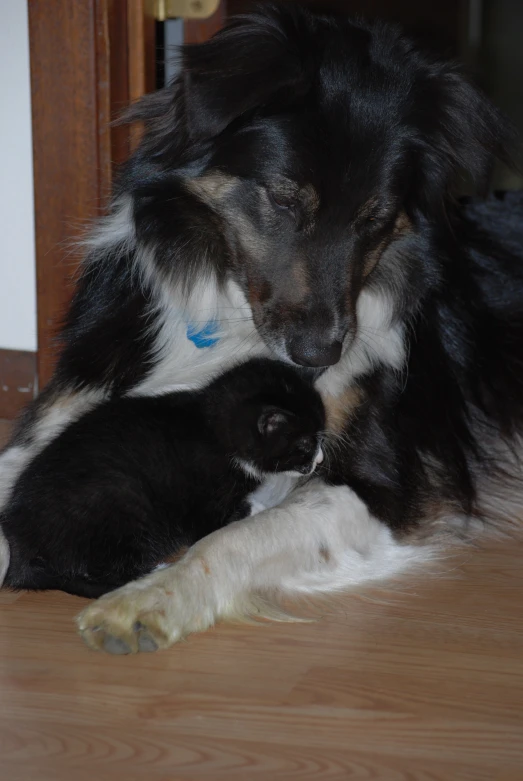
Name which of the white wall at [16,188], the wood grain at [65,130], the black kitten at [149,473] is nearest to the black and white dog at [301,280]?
the black kitten at [149,473]

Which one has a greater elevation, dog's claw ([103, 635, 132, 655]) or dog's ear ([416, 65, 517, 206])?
dog's ear ([416, 65, 517, 206])

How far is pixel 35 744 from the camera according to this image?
1.66 metres

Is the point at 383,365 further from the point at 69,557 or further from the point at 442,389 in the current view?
the point at 69,557

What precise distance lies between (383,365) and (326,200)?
524 mm

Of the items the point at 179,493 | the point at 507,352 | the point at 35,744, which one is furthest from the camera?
the point at 507,352

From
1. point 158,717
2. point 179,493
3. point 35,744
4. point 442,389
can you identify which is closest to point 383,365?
point 442,389

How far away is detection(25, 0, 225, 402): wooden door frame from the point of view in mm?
Result: 3303

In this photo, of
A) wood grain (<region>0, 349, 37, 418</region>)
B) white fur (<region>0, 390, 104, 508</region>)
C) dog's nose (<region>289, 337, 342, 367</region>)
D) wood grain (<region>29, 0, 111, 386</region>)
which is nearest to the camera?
dog's nose (<region>289, 337, 342, 367</region>)

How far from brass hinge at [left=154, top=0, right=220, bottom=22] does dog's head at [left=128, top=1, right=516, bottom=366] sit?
3.01 feet

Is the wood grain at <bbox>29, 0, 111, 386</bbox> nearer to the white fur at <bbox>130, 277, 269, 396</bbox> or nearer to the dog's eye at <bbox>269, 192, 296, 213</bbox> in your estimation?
the white fur at <bbox>130, 277, 269, 396</bbox>

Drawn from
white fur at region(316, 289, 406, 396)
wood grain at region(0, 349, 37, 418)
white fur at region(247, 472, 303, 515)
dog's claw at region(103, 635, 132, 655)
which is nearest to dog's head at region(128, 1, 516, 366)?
white fur at region(316, 289, 406, 396)

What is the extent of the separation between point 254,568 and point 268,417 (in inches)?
13.4

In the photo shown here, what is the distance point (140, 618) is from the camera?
6.57ft

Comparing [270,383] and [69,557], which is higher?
[270,383]
